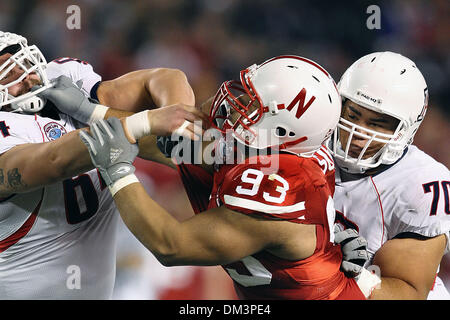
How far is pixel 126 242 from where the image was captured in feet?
11.1

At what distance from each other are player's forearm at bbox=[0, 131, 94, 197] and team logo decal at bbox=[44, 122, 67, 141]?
221 mm

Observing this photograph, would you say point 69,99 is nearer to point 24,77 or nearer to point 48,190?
point 24,77

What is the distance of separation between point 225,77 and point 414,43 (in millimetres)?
1466

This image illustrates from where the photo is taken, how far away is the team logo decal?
208 centimetres

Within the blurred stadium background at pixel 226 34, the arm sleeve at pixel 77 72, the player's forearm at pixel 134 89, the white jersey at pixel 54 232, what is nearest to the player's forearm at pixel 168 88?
the player's forearm at pixel 134 89

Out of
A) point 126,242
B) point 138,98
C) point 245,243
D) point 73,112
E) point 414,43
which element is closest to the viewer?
point 245,243

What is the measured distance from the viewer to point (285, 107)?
177 cm

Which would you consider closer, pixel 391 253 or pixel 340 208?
pixel 391 253


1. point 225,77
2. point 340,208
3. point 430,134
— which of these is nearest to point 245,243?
point 340,208

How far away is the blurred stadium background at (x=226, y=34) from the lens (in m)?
4.31

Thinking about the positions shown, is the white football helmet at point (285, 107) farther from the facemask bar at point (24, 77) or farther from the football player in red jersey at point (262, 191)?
the facemask bar at point (24, 77)

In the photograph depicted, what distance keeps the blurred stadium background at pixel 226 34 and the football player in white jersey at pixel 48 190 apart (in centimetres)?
210

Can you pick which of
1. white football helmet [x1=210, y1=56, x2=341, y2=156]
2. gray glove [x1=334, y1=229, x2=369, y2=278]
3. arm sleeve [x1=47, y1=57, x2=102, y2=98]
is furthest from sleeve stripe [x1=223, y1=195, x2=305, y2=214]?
arm sleeve [x1=47, y1=57, x2=102, y2=98]

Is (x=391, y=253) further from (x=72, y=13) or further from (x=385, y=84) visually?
(x=72, y=13)
